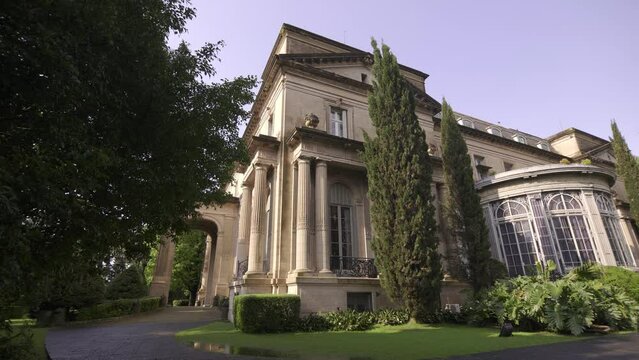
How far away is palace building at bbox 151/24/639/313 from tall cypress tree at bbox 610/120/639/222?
8.09m

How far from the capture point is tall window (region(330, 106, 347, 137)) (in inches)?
795

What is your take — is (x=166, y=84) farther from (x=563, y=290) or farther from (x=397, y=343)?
(x=563, y=290)

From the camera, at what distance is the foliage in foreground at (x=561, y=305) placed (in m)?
11.2

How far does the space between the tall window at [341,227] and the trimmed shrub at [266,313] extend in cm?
428

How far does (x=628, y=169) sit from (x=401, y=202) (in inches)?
899

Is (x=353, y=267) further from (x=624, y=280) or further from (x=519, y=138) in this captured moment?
(x=519, y=138)

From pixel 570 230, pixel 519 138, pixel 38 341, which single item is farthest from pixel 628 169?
pixel 38 341

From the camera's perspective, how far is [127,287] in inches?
885

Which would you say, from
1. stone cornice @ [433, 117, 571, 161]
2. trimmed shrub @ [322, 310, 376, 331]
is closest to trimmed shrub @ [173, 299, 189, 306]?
trimmed shrub @ [322, 310, 376, 331]

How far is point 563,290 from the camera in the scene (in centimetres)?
1163

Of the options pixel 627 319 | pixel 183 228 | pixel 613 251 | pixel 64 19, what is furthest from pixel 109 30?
pixel 613 251

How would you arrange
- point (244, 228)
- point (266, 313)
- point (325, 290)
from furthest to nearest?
point (244, 228), point (325, 290), point (266, 313)

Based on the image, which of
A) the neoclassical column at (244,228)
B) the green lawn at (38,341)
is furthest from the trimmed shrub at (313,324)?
the green lawn at (38,341)

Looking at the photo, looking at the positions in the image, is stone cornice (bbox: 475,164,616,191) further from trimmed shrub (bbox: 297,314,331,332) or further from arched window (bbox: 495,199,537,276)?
trimmed shrub (bbox: 297,314,331,332)
